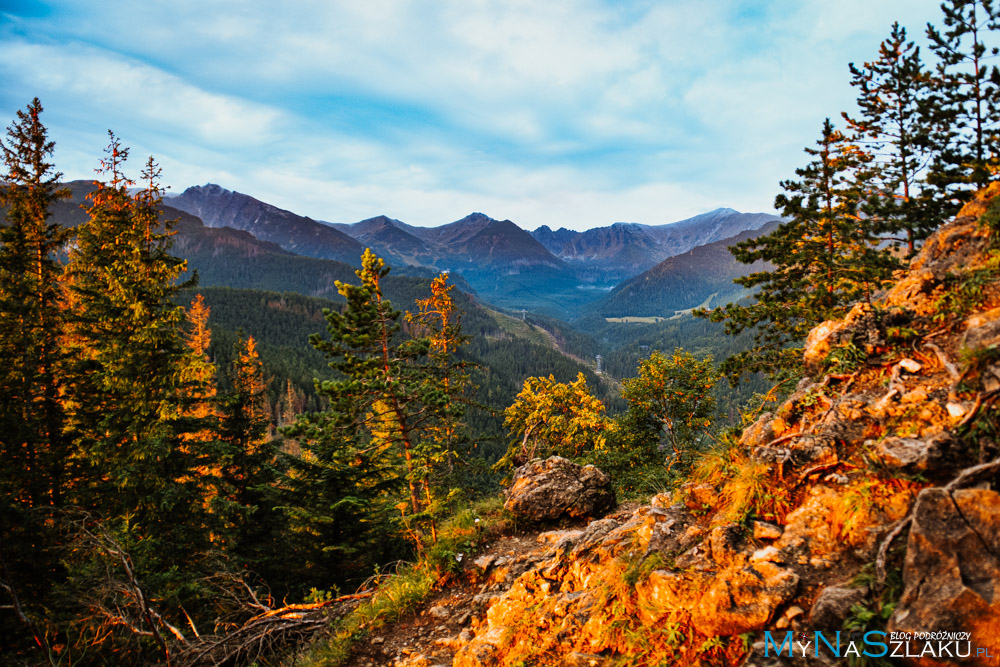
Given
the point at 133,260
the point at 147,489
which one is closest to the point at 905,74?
the point at 133,260

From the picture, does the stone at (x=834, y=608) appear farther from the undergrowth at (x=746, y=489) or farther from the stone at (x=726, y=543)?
the undergrowth at (x=746, y=489)

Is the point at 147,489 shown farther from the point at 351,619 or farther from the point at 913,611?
the point at 913,611

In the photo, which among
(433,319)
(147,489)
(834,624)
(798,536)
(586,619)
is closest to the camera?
(834,624)

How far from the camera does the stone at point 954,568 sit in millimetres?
2715

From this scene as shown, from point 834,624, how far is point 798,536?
3.32ft

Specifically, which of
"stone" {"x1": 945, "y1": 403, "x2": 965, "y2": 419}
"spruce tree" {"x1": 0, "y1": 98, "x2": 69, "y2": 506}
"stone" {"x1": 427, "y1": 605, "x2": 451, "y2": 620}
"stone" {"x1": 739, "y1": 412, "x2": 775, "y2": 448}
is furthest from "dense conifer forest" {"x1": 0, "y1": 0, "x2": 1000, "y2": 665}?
"stone" {"x1": 945, "y1": 403, "x2": 965, "y2": 419}

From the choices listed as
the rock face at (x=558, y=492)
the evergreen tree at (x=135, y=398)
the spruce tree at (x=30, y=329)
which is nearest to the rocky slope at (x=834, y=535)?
the rock face at (x=558, y=492)

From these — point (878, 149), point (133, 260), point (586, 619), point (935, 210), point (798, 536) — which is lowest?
point (586, 619)

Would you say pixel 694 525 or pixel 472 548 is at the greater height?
pixel 694 525

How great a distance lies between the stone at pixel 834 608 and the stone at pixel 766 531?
2.96 feet

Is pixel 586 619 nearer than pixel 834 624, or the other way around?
pixel 834 624

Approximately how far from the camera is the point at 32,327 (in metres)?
13.1

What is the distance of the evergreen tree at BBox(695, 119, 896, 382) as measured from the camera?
41.3 ft

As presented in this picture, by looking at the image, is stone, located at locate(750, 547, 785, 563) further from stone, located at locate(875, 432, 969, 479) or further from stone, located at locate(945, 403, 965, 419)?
stone, located at locate(945, 403, 965, 419)
